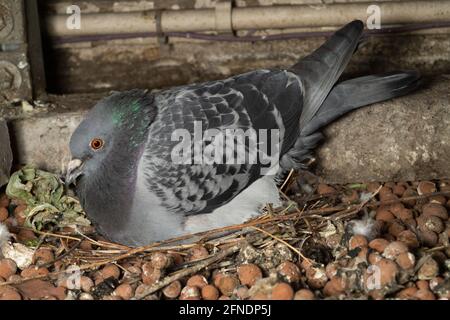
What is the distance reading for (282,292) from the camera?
2.41m

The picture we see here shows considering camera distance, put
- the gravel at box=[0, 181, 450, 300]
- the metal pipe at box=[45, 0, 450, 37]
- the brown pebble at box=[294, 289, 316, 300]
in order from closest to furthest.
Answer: the brown pebble at box=[294, 289, 316, 300]
the gravel at box=[0, 181, 450, 300]
the metal pipe at box=[45, 0, 450, 37]

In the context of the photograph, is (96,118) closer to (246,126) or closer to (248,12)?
(246,126)

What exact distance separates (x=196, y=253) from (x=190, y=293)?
0.40 meters

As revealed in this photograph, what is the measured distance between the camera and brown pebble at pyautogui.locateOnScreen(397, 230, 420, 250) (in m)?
2.80

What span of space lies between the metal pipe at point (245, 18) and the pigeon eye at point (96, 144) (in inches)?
69.3

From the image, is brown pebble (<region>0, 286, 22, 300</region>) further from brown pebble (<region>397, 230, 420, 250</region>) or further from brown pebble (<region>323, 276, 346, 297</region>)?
brown pebble (<region>397, 230, 420, 250</region>)

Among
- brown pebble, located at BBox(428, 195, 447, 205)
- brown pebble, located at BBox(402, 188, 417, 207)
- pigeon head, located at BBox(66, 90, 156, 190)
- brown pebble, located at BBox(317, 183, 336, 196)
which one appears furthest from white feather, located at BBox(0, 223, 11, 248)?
brown pebble, located at BBox(428, 195, 447, 205)

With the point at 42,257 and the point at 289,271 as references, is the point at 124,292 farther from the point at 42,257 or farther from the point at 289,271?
the point at 289,271

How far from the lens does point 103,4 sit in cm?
475

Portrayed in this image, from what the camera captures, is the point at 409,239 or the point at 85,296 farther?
the point at 409,239

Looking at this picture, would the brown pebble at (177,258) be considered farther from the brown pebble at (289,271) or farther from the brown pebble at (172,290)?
the brown pebble at (289,271)

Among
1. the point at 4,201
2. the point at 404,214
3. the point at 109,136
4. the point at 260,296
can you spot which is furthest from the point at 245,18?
the point at 260,296

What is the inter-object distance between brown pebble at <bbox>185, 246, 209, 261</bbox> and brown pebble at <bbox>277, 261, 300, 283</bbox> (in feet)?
1.45

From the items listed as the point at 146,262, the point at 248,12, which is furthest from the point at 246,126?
the point at 248,12
